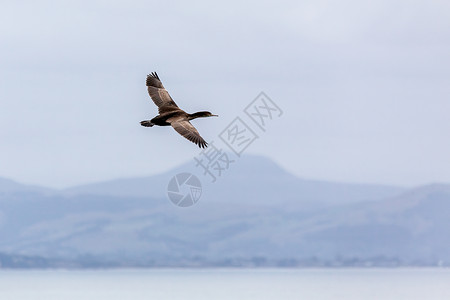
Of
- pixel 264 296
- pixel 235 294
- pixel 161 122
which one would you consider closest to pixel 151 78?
pixel 161 122

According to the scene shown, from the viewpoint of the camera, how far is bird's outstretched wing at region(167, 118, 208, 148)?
4118cm

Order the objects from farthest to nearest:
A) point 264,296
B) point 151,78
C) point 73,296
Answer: point 73,296 < point 264,296 < point 151,78

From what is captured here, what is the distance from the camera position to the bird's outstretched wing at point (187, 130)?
41184mm

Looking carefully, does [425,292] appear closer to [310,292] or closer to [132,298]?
[310,292]

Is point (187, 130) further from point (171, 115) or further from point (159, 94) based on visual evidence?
point (159, 94)

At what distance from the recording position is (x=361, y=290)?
196625mm

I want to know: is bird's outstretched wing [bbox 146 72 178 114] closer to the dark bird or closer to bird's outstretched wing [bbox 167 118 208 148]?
the dark bird

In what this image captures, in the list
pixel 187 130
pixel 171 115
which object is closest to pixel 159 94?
pixel 171 115

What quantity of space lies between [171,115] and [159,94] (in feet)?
8.79

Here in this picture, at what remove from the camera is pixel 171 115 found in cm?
4344

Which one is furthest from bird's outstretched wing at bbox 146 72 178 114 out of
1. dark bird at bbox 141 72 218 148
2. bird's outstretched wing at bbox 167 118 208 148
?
bird's outstretched wing at bbox 167 118 208 148

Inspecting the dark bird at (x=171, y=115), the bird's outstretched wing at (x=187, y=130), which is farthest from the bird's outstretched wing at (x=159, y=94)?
the bird's outstretched wing at (x=187, y=130)

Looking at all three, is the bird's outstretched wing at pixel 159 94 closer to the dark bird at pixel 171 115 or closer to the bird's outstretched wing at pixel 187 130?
the dark bird at pixel 171 115

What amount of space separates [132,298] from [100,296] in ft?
28.2
